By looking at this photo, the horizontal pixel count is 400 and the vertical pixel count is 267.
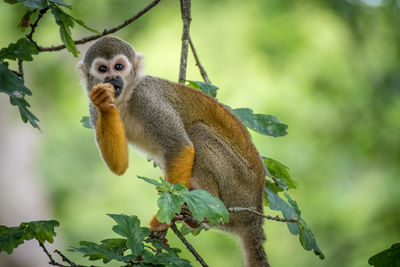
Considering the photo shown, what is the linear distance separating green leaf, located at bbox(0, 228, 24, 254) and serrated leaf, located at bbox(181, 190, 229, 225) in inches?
37.3

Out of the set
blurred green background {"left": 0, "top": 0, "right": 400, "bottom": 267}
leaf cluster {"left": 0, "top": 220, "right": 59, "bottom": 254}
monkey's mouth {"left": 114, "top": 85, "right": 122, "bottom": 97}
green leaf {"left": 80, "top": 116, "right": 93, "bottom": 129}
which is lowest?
leaf cluster {"left": 0, "top": 220, "right": 59, "bottom": 254}

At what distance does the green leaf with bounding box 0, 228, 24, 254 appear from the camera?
254cm

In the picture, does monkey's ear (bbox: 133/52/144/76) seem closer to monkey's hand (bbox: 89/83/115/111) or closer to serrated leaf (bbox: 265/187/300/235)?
monkey's hand (bbox: 89/83/115/111)

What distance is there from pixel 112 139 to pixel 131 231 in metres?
1.45

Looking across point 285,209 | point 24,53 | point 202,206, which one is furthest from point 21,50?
point 285,209

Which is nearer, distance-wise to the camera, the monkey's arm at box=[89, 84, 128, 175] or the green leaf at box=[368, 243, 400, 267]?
the green leaf at box=[368, 243, 400, 267]

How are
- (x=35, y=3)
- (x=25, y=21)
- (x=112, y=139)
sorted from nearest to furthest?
(x=35, y=3) < (x=25, y=21) < (x=112, y=139)

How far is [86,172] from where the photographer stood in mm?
10500

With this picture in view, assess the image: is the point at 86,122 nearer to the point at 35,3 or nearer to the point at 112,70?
the point at 112,70

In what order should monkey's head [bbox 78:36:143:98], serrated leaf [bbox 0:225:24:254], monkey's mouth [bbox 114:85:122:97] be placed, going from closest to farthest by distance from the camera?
serrated leaf [bbox 0:225:24:254] < monkey's mouth [bbox 114:85:122:97] < monkey's head [bbox 78:36:143:98]

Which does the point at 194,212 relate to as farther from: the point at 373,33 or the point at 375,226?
the point at 373,33

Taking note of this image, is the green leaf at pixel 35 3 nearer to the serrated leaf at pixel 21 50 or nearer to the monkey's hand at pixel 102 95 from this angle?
the serrated leaf at pixel 21 50

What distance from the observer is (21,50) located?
2680 millimetres

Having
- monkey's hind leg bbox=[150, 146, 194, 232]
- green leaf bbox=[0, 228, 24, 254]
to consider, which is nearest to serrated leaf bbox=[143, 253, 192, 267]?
green leaf bbox=[0, 228, 24, 254]
